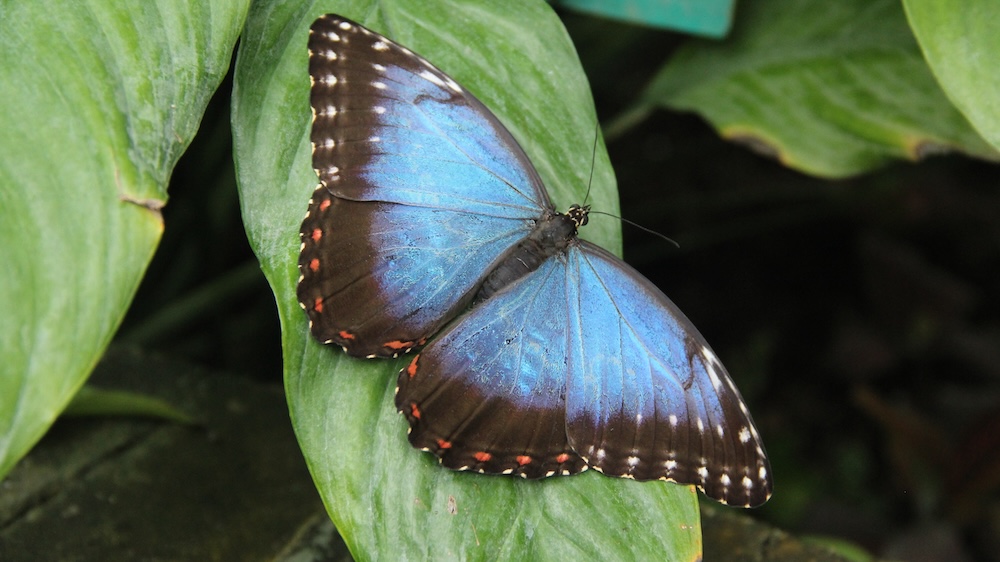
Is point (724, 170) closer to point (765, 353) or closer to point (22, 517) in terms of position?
point (765, 353)

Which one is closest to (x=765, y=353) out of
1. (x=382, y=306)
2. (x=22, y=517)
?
(x=382, y=306)

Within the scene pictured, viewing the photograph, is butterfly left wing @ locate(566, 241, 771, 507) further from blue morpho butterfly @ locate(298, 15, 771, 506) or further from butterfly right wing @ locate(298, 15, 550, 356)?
butterfly right wing @ locate(298, 15, 550, 356)

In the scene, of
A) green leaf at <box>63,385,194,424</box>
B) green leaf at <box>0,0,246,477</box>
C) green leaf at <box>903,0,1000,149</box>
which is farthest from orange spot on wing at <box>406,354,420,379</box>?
green leaf at <box>903,0,1000,149</box>

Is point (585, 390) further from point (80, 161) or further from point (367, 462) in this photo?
point (80, 161)

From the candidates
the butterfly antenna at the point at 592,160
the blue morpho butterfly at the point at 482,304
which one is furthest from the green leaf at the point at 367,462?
the butterfly antenna at the point at 592,160

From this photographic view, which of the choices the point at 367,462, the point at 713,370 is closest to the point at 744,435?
the point at 713,370
